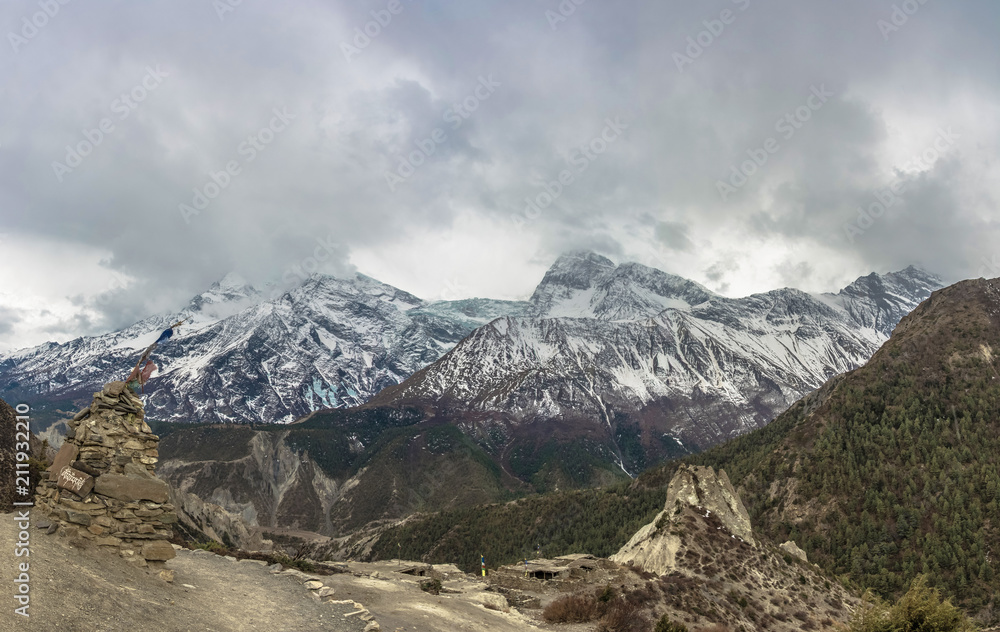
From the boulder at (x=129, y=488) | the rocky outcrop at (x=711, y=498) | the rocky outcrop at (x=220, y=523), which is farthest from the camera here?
Result: the rocky outcrop at (x=220, y=523)

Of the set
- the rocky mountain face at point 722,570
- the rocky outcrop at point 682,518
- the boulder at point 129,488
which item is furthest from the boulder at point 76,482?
the rocky outcrop at point 682,518

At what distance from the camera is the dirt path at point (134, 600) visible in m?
14.2

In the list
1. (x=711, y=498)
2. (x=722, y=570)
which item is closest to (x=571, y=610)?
(x=722, y=570)

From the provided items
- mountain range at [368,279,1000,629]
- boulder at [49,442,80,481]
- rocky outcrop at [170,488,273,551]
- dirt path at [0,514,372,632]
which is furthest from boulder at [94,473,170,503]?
mountain range at [368,279,1000,629]

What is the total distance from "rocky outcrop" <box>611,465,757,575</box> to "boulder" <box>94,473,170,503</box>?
119 ft

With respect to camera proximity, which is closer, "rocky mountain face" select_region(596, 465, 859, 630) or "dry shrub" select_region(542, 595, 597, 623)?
"dry shrub" select_region(542, 595, 597, 623)

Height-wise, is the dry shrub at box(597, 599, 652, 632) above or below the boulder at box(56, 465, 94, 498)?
below

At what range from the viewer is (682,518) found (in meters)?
48.8

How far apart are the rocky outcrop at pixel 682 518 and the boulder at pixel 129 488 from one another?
119 ft

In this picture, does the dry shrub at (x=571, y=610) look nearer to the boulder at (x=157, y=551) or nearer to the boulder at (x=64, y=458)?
the boulder at (x=157, y=551)

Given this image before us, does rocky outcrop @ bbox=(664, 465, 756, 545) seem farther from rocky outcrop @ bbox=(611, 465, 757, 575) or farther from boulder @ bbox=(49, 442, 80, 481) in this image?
boulder @ bbox=(49, 442, 80, 481)

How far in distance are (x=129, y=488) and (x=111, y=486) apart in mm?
496

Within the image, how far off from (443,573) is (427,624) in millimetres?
30224

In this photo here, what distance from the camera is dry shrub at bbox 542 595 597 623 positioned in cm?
3588
